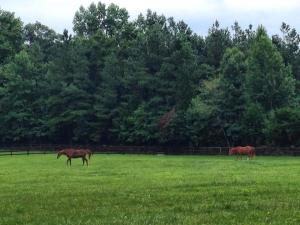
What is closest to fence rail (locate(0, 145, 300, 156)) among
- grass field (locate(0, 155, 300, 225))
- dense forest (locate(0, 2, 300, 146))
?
dense forest (locate(0, 2, 300, 146))

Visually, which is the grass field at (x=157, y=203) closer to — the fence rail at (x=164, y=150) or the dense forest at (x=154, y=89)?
the fence rail at (x=164, y=150)

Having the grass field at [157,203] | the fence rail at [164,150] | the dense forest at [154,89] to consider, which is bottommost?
the grass field at [157,203]

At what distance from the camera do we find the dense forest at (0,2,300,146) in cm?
6412

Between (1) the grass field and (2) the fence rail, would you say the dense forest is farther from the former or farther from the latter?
(1) the grass field

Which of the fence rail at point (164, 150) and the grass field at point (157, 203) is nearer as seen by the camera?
the grass field at point (157, 203)

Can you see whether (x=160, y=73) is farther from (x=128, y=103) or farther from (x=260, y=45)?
(x=260, y=45)

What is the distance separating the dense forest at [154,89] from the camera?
210 feet

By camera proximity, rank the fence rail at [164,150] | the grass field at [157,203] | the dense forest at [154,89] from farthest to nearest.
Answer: the dense forest at [154,89]
the fence rail at [164,150]
the grass field at [157,203]

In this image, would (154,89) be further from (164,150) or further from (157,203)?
(157,203)

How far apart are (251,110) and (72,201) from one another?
4824cm

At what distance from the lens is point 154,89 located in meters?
74.8

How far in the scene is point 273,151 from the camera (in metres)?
56.3

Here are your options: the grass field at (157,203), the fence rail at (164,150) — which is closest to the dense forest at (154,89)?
the fence rail at (164,150)

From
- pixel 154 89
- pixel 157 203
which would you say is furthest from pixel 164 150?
pixel 157 203
